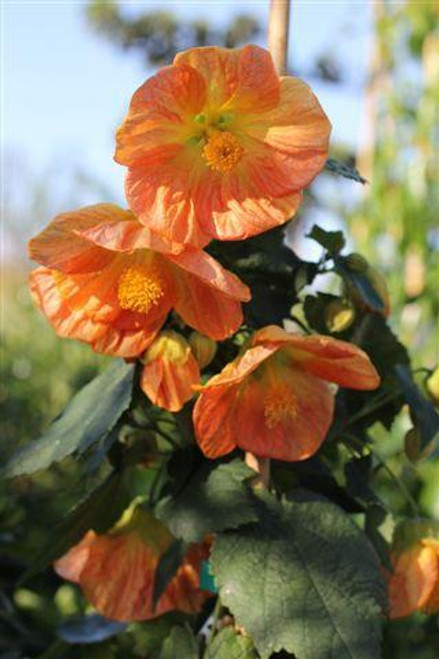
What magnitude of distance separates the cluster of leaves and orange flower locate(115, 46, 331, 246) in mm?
83

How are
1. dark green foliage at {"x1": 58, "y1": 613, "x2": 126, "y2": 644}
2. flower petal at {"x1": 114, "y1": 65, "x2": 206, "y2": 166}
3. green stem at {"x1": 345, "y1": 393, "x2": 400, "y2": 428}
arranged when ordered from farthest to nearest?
dark green foliage at {"x1": 58, "y1": 613, "x2": 126, "y2": 644} → green stem at {"x1": 345, "y1": 393, "x2": 400, "y2": 428} → flower petal at {"x1": 114, "y1": 65, "x2": 206, "y2": 166}

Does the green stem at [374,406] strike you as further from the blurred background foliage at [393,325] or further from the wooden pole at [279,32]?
the blurred background foliage at [393,325]

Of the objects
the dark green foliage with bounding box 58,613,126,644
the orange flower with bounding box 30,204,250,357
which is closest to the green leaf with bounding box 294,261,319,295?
the orange flower with bounding box 30,204,250,357

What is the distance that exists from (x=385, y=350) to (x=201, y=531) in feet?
0.86

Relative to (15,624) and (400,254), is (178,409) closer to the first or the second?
(15,624)

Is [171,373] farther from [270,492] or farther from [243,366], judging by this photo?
[270,492]

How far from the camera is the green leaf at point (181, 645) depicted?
0.86 metres

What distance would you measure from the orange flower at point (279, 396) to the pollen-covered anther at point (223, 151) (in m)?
0.12

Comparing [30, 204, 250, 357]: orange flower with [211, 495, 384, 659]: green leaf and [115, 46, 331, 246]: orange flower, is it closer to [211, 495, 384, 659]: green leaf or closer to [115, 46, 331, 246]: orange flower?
[115, 46, 331, 246]: orange flower

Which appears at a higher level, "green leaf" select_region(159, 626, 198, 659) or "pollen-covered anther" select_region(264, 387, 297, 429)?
"pollen-covered anther" select_region(264, 387, 297, 429)

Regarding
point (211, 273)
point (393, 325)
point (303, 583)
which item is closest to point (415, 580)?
point (303, 583)

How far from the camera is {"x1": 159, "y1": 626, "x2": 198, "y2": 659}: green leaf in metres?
0.86

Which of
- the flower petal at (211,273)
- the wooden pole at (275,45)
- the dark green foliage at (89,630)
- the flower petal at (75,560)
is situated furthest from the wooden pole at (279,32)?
the dark green foliage at (89,630)

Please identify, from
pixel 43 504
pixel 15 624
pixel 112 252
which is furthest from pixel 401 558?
pixel 43 504
